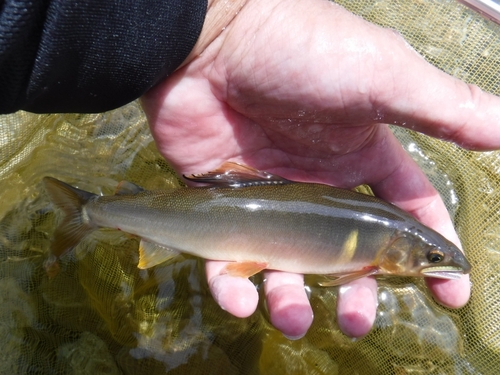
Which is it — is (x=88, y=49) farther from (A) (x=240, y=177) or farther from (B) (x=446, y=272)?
(B) (x=446, y=272)

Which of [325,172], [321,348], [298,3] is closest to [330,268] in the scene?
[325,172]

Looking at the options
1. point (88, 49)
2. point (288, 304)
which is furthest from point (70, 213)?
point (288, 304)

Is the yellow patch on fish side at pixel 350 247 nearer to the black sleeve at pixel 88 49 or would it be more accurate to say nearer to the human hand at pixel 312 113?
the human hand at pixel 312 113

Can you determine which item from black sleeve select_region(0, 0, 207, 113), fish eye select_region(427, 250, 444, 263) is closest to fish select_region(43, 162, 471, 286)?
fish eye select_region(427, 250, 444, 263)

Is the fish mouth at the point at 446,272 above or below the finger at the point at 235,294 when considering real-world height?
above

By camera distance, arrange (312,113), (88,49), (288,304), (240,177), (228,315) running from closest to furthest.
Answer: (88,49) → (288,304) → (312,113) → (240,177) → (228,315)

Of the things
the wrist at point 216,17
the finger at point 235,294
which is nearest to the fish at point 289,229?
the finger at point 235,294

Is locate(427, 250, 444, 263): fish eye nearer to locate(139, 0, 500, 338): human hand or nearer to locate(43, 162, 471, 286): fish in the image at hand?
locate(43, 162, 471, 286): fish
